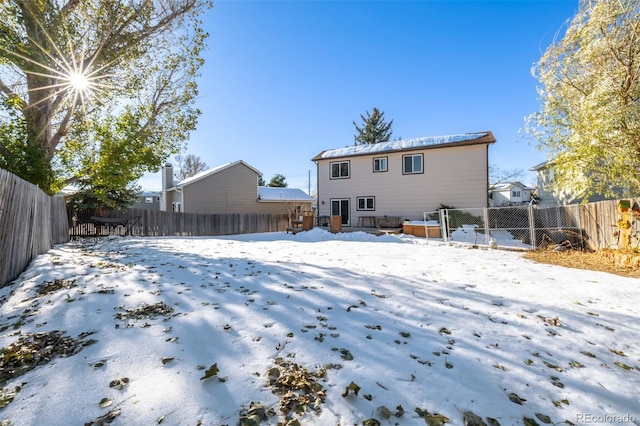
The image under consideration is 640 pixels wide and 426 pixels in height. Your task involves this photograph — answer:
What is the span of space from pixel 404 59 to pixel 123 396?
14.0m

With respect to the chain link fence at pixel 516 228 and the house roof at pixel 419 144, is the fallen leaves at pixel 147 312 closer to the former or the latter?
the chain link fence at pixel 516 228

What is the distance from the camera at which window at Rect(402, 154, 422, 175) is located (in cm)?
1577

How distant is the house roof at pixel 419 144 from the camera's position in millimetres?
14422

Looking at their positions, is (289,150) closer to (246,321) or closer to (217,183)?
(217,183)

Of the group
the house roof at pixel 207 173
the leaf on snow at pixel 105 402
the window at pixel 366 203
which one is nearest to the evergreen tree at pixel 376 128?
the house roof at pixel 207 173

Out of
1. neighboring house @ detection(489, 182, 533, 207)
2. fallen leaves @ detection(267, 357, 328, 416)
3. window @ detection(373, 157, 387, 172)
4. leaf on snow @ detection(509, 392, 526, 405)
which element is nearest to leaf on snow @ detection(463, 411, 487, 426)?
leaf on snow @ detection(509, 392, 526, 405)

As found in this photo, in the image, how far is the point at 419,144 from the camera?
15797 millimetres

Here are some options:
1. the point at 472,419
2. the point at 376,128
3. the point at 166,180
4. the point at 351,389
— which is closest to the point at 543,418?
the point at 472,419

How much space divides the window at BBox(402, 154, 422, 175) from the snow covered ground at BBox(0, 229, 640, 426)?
1206cm

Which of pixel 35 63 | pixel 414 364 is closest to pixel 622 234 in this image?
pixel 414 364

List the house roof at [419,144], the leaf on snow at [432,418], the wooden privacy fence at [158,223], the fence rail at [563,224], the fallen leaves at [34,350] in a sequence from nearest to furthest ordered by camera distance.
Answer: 1. the leaf on snow at [432,418]
2. the fallen leaves at [34,350]
3. the fence rail at [563,224]
4. the wooden privacy fence at [158,223]
5. the house roof at [419,144]

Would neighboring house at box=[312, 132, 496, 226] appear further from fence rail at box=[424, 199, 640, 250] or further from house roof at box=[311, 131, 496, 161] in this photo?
fence rail at box=[424, 199, 640, 250]

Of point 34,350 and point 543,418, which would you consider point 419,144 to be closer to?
point 543,418

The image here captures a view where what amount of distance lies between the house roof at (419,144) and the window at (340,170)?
0.53m
